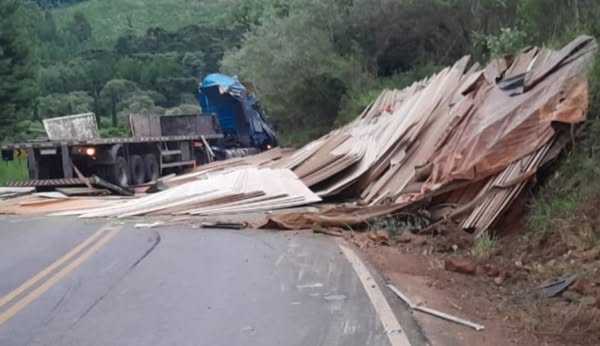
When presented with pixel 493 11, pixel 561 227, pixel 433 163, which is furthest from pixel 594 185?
pixel 493 11

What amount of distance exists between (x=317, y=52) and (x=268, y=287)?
18.8 metres

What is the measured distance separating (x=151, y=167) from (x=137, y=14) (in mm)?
92158

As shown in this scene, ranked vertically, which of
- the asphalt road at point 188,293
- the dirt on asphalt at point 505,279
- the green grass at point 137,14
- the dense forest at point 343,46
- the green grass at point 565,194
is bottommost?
the dirt on asphalt at point 505,279

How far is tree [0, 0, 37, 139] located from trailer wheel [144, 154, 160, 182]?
13458 millimetres

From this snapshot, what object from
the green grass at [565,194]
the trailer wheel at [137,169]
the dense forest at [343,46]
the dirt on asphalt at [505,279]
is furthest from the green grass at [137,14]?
the green grass at [565,194]

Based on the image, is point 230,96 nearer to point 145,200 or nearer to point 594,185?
point 145,200

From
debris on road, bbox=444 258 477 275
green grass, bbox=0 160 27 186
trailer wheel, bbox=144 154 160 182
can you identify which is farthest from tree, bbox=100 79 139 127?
debris on road, bbox=444 258 477 275

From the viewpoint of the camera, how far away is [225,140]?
3200 cm

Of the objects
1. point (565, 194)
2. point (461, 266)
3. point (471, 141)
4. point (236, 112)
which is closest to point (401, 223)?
point (471, 141)

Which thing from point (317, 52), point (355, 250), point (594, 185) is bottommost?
point (355, 250)

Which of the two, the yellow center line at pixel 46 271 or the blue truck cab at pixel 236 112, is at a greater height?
the blue truck cab at pixel 236 112

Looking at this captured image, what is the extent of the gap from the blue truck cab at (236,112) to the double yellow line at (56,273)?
1939 cm

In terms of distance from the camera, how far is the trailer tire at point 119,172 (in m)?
21.4

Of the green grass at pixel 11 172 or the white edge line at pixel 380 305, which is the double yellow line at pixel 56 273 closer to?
the white edge line at pixel 380 305
